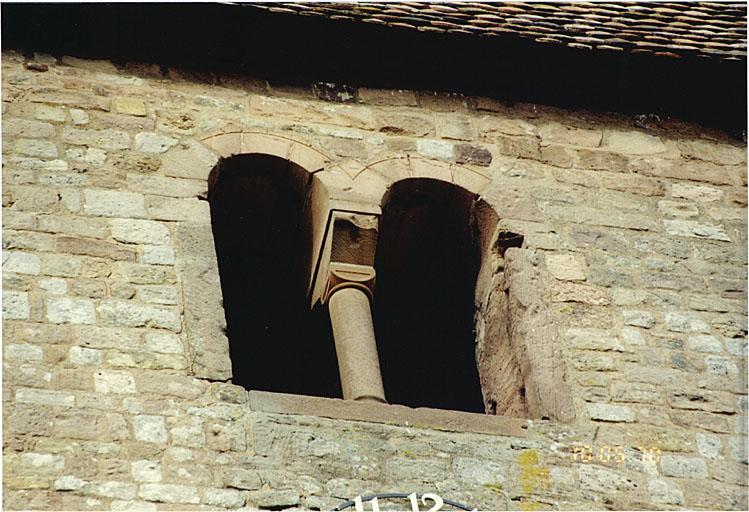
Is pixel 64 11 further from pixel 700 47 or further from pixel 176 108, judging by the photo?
pixel 700 47

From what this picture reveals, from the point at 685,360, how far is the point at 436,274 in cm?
144

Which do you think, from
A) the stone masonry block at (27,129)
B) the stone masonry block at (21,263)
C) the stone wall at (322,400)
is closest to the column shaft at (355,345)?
the stone wall at (322,400)

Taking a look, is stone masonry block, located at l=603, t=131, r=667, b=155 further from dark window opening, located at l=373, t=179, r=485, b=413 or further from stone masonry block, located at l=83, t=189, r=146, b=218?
stone masonry block, located at l=83, t=189, r=146, b=218

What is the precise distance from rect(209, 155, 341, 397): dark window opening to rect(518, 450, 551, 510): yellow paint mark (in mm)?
1329

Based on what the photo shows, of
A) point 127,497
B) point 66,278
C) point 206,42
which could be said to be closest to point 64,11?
point 206,42

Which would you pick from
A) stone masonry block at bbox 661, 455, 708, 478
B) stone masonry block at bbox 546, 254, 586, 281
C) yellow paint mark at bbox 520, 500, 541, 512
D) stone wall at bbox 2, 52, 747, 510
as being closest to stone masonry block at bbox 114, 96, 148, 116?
stone wall at bbox 2, 52, 747, 510

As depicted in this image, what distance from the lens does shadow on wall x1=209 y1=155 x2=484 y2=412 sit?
8398 mm

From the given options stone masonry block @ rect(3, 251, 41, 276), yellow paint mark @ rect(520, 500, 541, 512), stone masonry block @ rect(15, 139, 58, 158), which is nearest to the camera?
yellow paint mark @ rect(520, 500, 541, 512)

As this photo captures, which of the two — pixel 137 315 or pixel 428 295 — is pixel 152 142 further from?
pixel 428 295

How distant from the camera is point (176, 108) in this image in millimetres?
8383

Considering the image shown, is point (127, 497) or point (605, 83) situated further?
point (605, 83)

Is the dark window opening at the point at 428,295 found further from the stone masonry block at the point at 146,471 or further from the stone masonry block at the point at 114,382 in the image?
the stone masonry block at the point at 146,471

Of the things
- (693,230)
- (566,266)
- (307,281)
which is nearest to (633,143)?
(693,230)

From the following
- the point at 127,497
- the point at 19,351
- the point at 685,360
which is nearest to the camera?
the point at 127,497
